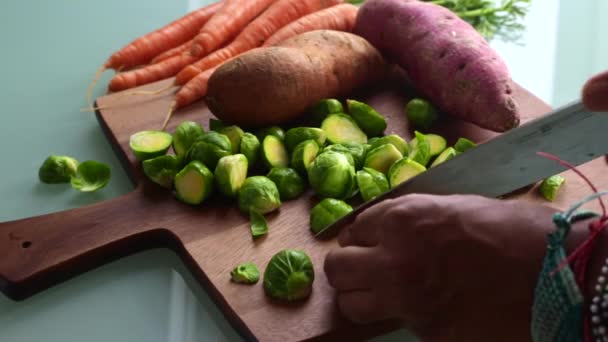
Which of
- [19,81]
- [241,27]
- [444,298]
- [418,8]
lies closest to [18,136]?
[19,81]

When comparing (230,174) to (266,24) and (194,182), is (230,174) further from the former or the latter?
(266,24)

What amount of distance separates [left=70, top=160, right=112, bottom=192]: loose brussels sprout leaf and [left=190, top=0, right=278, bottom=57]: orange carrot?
497 mm

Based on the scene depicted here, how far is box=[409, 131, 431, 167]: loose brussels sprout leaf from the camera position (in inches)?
64.4

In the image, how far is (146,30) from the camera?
221 cm

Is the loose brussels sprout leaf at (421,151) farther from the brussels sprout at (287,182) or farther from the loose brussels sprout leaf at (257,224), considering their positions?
the loose brussels sprout leaf at (257,224)

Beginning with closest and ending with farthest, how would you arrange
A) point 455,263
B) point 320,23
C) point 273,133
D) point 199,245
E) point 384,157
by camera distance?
point 455,263, point 199,245, point 384,157, point 273,133, point 320,23

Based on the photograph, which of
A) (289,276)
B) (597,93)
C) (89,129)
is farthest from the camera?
(89,129)

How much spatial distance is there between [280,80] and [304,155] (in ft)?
0.68

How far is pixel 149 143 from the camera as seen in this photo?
5.53 ft

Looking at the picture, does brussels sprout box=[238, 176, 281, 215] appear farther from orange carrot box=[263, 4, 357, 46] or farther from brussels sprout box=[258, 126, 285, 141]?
orange carrot box=[263, 4, 357, 46]

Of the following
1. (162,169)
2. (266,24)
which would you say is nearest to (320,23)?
(266,24)

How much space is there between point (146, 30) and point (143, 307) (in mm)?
1012

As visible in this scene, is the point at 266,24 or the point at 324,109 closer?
the point at 324,109

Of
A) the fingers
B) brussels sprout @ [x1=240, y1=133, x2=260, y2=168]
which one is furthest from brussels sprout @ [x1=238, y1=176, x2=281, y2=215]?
the fingers
